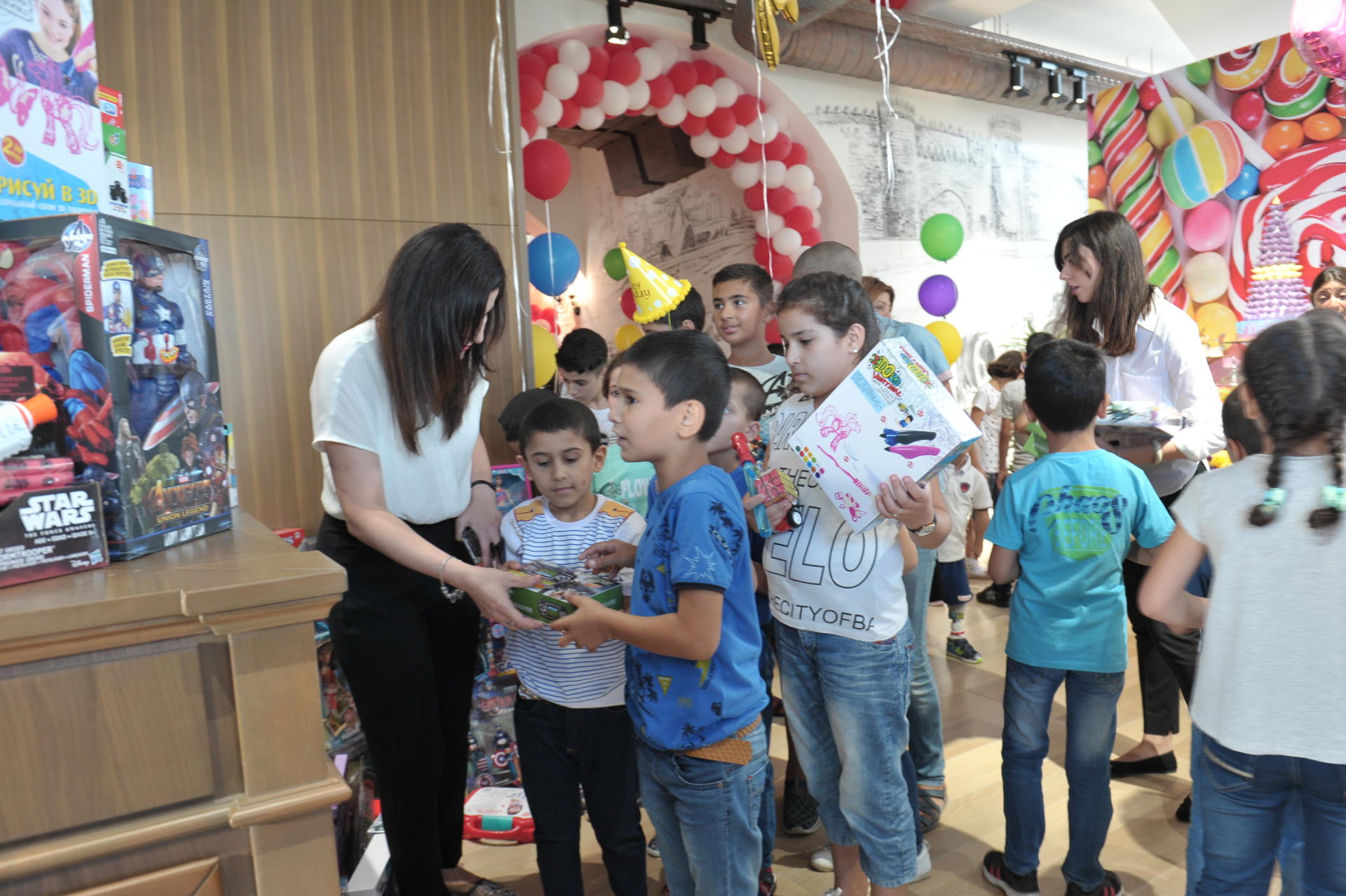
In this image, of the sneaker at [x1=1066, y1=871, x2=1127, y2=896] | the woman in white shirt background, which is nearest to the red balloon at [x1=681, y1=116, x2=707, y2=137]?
the woman in white shirt background

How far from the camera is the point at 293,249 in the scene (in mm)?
3021

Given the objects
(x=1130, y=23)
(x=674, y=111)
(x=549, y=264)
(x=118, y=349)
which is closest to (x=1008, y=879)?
(x=118, y=349)

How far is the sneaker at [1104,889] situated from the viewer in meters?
2.05

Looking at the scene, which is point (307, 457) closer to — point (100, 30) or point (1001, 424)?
point (100, 30)

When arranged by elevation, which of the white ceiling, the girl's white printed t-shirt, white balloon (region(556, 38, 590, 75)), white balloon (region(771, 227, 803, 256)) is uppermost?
the white ceiling

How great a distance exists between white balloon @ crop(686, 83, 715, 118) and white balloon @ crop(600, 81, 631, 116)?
1.38 feet

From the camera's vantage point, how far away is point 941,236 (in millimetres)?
5918

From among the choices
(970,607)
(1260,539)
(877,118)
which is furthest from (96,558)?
(877,118)

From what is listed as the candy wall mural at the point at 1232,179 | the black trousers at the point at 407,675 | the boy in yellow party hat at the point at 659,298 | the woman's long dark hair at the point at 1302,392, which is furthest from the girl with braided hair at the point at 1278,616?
the candy wall mural at the point at 1232,179

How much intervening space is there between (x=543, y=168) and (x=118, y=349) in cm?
362

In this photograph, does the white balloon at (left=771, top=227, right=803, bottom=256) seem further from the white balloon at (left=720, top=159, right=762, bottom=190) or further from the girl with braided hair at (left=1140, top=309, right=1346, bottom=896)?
the girl with braided hair at (left=1140, top=309, right=1346, bottom=896)

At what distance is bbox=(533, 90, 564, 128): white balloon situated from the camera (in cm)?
413

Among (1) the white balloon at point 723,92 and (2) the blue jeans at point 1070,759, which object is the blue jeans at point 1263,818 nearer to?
(2) the blue jeans at point 1070,759

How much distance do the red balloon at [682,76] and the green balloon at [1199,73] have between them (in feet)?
8.06
